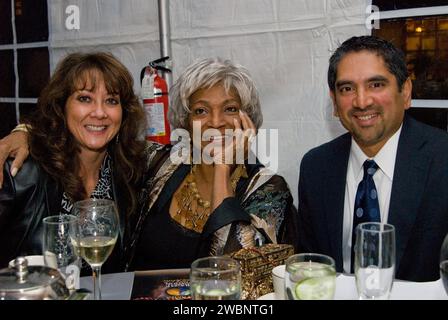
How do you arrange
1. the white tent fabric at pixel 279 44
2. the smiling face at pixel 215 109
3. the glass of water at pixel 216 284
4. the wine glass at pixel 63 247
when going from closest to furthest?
the glass of water at pixel 216 284 < the wine glass at pixel 63 247 < the smiling face at pixel 215 109 < the white tent fabric at pixel 279 44

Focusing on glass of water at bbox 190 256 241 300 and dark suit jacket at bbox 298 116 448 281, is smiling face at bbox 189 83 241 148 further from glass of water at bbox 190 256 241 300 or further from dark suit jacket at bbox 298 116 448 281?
glass of water at bbox 190 256 241 300

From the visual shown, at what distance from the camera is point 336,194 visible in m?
1.86

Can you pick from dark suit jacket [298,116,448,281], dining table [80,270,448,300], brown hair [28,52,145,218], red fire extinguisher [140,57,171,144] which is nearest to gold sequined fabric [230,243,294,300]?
dining table [80,270,448,300]

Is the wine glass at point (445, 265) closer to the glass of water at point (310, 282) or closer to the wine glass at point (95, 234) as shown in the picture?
the glass of water at point (310, 282)

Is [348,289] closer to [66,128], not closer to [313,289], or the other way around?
[313,289]

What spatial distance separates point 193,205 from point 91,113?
53 centimetres

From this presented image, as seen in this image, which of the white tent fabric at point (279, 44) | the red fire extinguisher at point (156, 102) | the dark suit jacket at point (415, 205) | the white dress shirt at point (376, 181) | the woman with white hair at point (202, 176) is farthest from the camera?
the red fire extinguisher at point (156, 102)

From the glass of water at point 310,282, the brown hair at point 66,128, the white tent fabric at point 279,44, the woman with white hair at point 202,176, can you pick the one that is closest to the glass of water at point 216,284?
the glass of water at point 310,282

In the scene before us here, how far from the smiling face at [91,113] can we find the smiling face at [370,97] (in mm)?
897

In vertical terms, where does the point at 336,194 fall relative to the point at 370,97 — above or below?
below

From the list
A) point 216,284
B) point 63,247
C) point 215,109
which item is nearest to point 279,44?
point 215,109

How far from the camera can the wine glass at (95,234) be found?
1.12m

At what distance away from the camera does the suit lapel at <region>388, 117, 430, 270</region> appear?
5.56 feet

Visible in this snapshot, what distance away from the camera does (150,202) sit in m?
2.02
